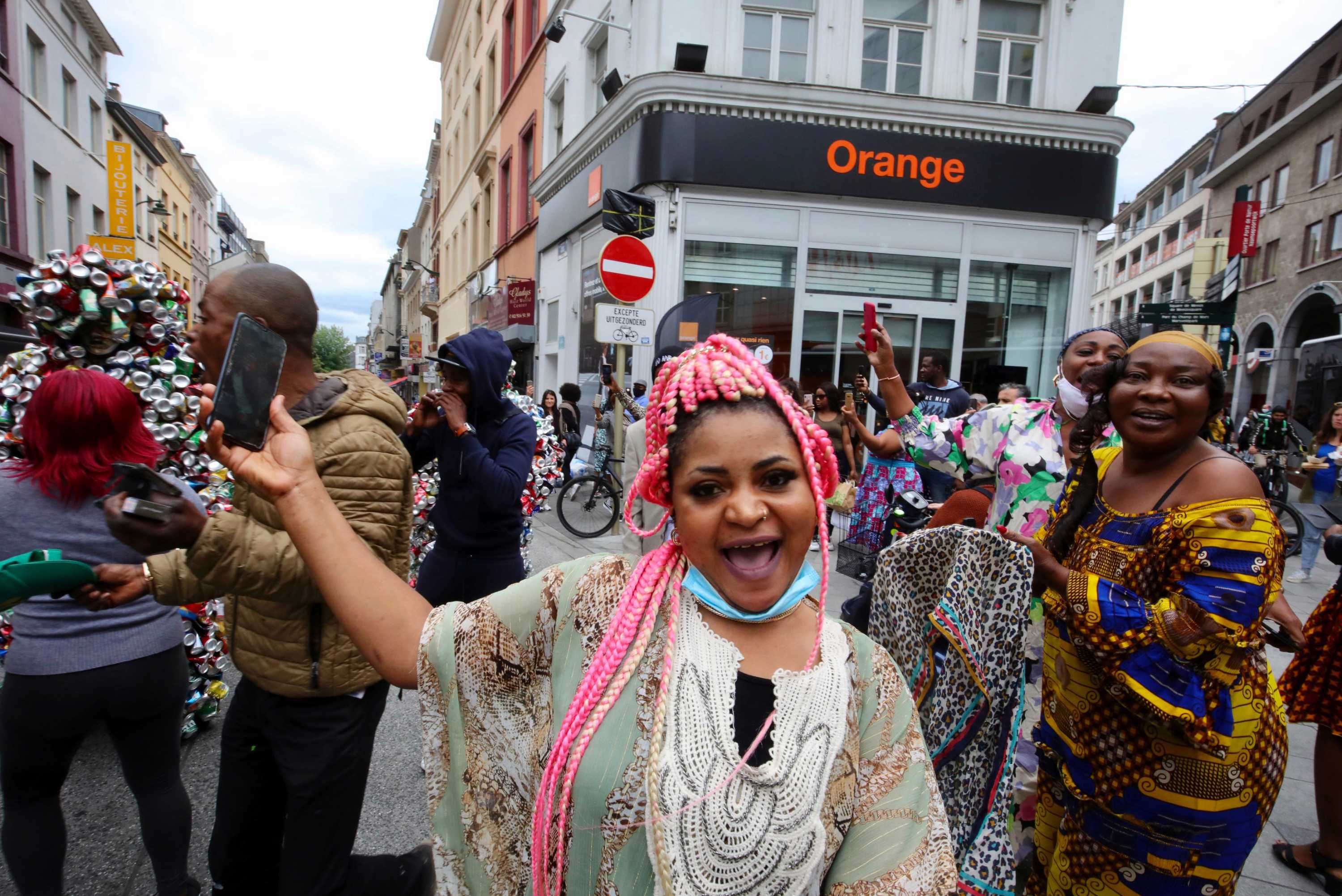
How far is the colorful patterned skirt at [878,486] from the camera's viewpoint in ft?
18.4

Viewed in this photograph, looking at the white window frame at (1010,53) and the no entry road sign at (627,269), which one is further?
the white window frame at (1010,53)

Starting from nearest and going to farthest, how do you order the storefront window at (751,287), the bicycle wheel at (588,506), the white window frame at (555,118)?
the bicycle wheel at (588,506), the storefront window at (751,287), the white window frame at (555,118)


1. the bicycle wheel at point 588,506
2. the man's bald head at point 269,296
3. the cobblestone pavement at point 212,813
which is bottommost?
the cobblestone pavement at point 212,813

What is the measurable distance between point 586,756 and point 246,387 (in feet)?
2.69

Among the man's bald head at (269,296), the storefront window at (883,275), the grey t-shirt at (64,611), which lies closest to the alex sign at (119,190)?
the storefront window at (883,275)

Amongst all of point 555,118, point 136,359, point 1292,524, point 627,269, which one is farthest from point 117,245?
point 1292,524

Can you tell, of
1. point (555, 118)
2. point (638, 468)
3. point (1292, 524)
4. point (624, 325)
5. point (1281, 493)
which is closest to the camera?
point (638, 468)

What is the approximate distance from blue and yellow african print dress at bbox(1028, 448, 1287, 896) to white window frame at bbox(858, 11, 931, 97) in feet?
33.8

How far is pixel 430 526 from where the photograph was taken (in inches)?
162

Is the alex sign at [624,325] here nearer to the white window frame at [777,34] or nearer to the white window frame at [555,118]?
the white window frame at [777,34]

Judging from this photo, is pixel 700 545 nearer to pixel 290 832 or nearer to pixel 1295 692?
pixel 290 832

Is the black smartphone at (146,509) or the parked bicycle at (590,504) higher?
the black smartphone at (146,509)

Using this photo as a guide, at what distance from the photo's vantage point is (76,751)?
2.08 metres

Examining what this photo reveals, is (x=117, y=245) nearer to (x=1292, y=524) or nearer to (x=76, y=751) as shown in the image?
(x=76, y=751)
